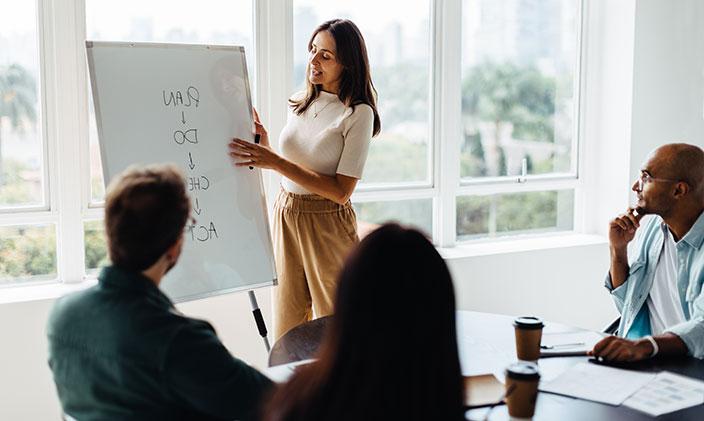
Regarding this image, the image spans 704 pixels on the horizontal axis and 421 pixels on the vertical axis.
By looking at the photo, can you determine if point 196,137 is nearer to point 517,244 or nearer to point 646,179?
point 646,179

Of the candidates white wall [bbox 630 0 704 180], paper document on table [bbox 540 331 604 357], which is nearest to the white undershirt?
paper document on table [bbox 540 331 604 357]

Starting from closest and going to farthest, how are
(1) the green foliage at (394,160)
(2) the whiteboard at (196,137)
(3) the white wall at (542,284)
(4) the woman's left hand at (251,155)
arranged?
(2) the whiteboard at (196,137), (4) the woman's left hand at (251,155), (1) the green foliage at (394,160), (3) the white wall at (542,284)

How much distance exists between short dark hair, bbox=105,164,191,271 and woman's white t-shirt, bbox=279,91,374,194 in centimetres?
143

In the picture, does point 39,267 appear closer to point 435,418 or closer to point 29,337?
point 29,337

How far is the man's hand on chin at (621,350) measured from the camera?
6.69 feet

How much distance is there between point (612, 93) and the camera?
445 centimetres

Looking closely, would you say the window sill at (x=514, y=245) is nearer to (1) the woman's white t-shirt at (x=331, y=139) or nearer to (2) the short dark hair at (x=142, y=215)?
(1) the woman's white t-shirt at (x=331, y=139)

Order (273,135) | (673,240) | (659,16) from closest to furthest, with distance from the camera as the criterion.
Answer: (673,240) < (273,135) < (659,16)

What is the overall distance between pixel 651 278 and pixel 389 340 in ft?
5.42

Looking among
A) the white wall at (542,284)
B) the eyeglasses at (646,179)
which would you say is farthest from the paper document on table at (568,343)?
the white wall at (542,284)

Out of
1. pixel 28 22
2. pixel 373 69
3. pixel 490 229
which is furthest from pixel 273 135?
pixel 490 229

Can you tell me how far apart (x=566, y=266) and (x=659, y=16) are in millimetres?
1326

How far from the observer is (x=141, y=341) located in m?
1.45

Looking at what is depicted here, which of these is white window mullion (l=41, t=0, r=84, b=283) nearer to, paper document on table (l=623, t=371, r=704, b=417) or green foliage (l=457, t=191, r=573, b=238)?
green foliage (l=457, t=191, r=573, b=238)
